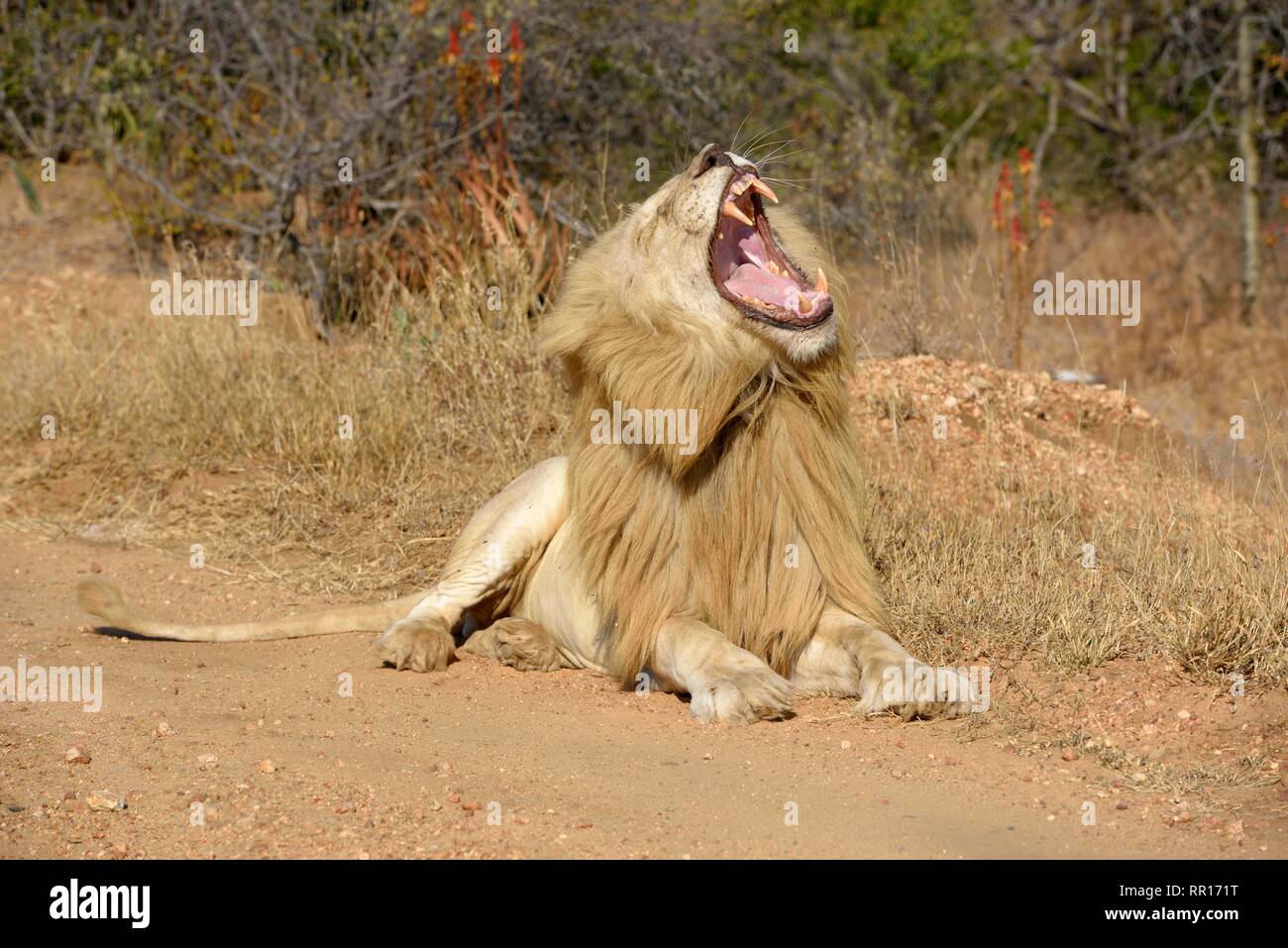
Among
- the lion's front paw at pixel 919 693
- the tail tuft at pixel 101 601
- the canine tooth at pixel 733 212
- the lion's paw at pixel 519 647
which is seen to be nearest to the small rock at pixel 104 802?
the tail tuft at pixel 101 601

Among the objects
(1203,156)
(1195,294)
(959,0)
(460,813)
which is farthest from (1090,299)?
(460,813)

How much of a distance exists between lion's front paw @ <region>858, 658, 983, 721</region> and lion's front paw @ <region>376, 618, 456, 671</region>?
62.6 inches

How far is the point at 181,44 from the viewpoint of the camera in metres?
11.6

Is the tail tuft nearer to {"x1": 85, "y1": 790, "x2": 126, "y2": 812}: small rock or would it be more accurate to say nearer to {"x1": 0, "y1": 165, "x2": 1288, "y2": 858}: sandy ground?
{"x1": 0, "y1": 165, "x2": 1288, "y2": 858}: sandy ground

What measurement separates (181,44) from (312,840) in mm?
9432

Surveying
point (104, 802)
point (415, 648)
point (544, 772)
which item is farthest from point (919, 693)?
point (104, 802)

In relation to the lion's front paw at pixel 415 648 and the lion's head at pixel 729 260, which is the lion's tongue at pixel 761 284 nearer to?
the lion's head at pixel 729 260

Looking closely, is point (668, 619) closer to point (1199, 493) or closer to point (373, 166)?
point (1199, 493)

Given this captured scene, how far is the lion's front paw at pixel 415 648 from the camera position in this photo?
541cm

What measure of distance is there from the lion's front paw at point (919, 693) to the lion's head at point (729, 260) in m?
1.02

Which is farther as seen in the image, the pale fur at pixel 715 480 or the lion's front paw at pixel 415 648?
the lion's front paw at pixel 415 648

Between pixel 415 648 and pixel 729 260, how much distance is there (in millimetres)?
1750

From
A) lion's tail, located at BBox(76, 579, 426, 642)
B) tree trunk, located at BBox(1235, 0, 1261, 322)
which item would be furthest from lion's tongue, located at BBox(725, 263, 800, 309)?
tree trunk, located at BBox(1235, 0, 1261, 322)

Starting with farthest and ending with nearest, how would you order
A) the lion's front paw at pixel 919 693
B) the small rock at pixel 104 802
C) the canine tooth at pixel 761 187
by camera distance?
the canine tooth at pixel 761 187
the lion's front paw at pixel 919 693
the small rock at pixel 104 802
